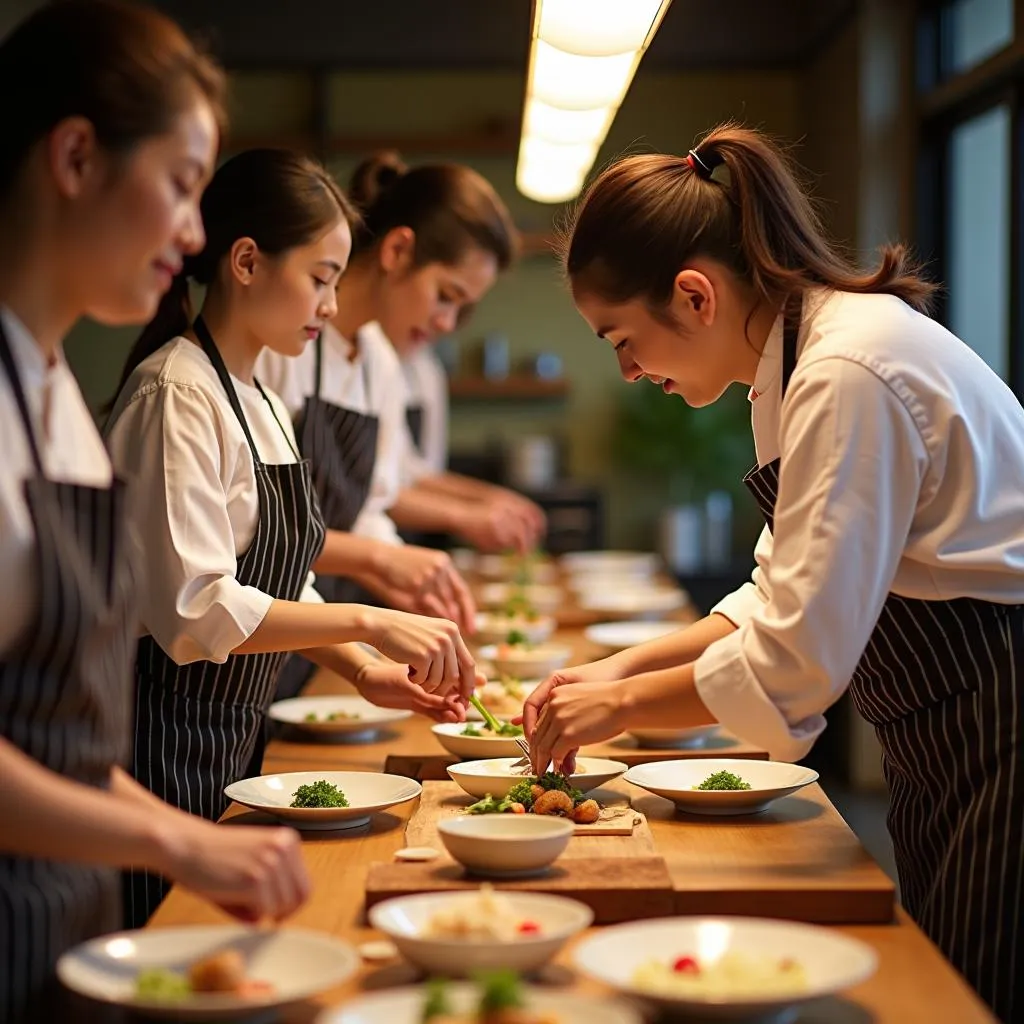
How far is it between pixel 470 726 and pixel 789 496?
2.94 feet

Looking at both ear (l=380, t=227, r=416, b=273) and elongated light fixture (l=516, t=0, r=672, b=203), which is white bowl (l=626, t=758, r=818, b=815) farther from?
ear (l=380, t=227, r=416, b=273)

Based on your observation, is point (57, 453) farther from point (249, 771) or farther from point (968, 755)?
point (249, 771)

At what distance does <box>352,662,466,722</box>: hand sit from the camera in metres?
2.52

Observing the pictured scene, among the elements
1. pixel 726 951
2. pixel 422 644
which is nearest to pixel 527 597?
pixel 422 644

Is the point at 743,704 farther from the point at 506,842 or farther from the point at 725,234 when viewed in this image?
the point at 725,234

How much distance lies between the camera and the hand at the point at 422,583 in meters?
3.11

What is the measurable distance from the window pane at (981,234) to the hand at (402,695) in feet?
12.6

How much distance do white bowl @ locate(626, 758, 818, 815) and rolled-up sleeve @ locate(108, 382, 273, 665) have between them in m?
0.64

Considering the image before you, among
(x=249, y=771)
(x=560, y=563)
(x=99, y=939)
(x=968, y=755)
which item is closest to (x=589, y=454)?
(x=560, y=563)

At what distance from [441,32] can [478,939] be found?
704 cm

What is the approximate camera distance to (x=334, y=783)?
86.7 inches

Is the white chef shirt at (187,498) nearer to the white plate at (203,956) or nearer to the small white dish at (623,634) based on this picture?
the white plate at (203,956)

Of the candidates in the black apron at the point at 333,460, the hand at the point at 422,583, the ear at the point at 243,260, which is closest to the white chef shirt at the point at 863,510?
the ear at the point at 243,260

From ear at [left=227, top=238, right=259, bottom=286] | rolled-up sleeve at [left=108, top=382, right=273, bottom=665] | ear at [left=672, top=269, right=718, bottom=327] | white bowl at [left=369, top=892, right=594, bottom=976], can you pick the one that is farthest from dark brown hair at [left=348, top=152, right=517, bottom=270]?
white bowl at [left=369, top=892, right=594, bottom=976]
